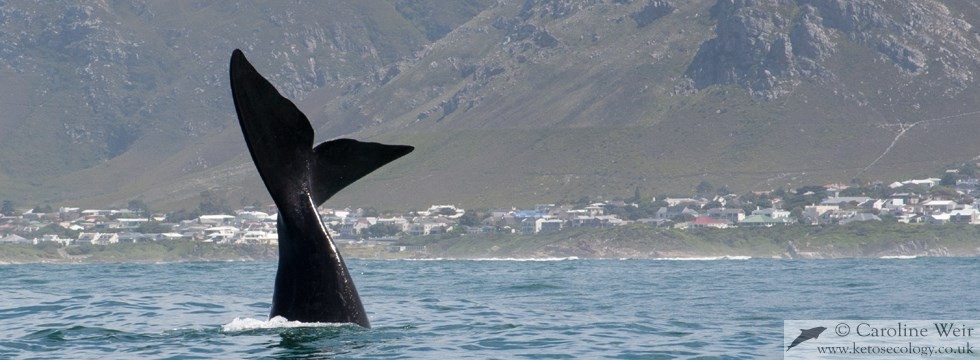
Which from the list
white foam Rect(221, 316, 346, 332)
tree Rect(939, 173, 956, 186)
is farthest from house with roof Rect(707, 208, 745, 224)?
white foam Rect(221, 316, 346, 332)

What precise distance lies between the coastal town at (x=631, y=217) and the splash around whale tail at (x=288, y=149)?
14262 cm

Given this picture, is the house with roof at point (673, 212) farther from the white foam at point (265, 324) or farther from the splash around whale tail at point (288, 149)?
the splash around whale tail at point (288, 149)

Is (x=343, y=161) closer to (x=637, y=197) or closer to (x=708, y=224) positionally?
(x=708, y=224)

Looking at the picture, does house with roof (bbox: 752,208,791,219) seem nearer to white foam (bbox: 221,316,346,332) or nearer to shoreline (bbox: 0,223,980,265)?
shoreline (bbox: 0,223,980,265)

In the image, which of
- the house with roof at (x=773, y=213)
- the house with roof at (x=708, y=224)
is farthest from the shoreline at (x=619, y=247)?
the house with roof at (x=773, y=213)

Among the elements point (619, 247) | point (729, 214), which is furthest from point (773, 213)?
point (619, 247)

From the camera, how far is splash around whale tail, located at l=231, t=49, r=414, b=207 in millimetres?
15750

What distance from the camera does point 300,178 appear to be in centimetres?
1670

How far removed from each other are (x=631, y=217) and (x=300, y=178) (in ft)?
520

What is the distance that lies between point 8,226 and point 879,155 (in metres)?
119

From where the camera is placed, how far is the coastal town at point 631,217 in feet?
526

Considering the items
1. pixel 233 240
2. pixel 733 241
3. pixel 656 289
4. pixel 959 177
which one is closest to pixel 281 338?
pixel 656 289

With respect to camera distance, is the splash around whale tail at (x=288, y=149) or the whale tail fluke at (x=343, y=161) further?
the whale tail fluke at (x=343, y=161)

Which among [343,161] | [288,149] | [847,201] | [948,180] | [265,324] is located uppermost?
[948,180]
